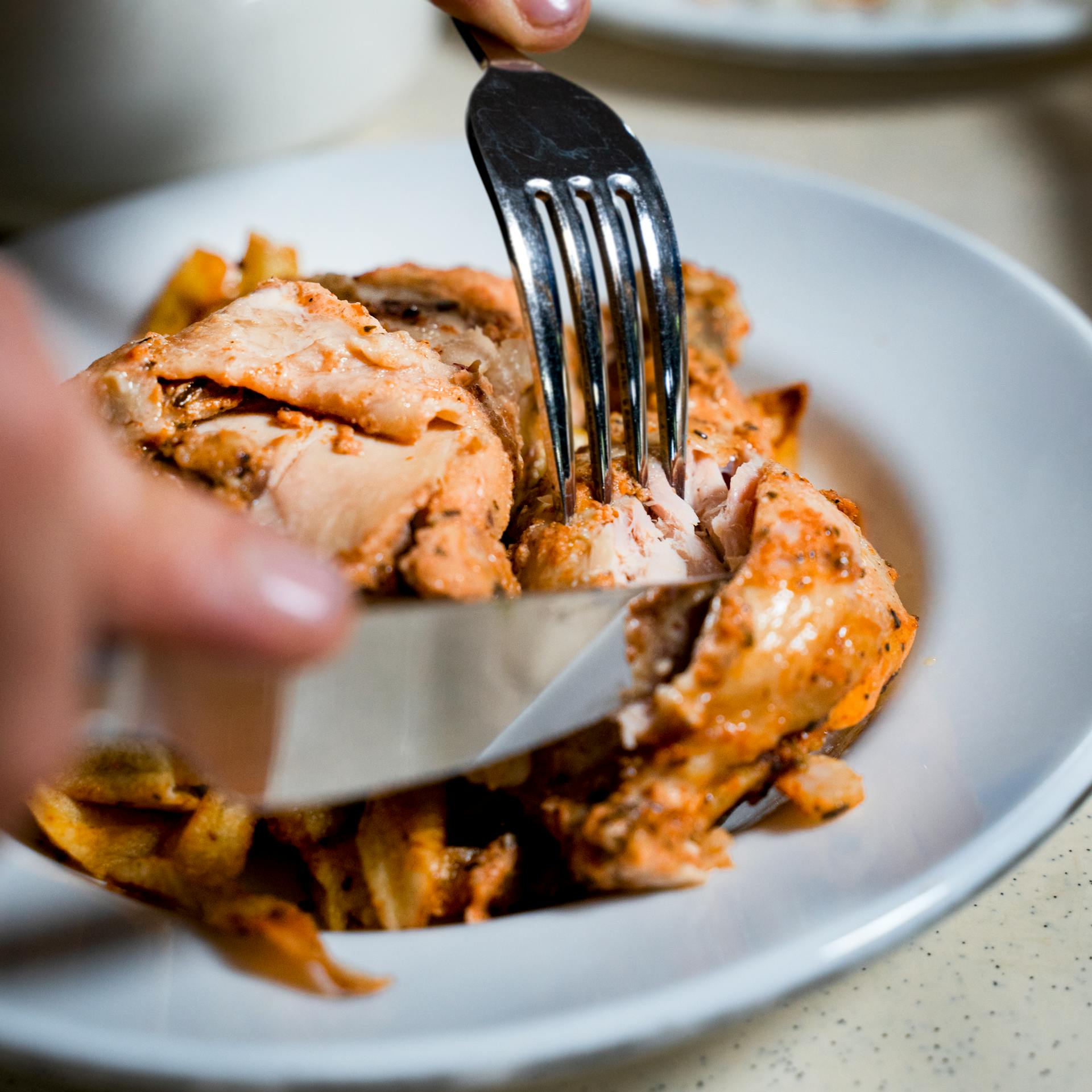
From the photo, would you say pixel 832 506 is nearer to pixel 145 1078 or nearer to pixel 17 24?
pixel 145 1078

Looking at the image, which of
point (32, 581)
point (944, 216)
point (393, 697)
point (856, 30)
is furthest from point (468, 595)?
point (856, 30)

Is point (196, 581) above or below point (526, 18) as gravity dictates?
below

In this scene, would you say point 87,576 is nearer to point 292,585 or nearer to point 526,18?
point 292,585

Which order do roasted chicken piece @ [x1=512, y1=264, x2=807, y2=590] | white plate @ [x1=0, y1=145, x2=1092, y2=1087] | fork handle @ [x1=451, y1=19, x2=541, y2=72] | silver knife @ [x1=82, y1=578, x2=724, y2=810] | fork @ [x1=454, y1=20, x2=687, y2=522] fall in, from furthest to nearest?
1. fork handle @ [x1=451, y1=19, x2=541, y2=72]
2. fork @ [x1=454, y1=20, x2=687, y2=522]
3. roasted chicken piece @ [x1=512, y1=264, x2=807, y2=590]
4. white plate @ [x1=0, y1=145, x2=1092, y2=1087]
5. silver knife @ [x1=82, y1=578, x2=724, y2=810]

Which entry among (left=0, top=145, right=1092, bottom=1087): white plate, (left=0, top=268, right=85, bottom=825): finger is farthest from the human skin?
(left=0, top=145, right=1092, bottom=1087): white plate

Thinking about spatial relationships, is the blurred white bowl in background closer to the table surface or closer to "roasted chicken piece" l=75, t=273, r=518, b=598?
the table surface

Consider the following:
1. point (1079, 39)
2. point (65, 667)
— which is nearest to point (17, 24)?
point (65, 667)
